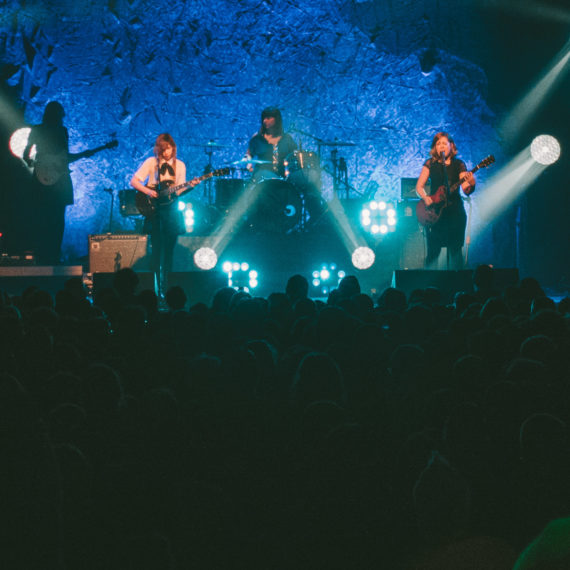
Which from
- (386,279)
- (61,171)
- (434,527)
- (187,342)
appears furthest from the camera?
(61,171)

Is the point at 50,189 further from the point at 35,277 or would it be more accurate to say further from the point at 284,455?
the point at 284,455

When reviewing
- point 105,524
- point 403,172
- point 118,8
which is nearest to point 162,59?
point 118,8

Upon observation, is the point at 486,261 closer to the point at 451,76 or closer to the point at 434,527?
the point at 451,76

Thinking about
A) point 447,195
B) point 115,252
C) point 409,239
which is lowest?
point 115,252

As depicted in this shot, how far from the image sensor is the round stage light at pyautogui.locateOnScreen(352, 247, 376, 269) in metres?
9.37

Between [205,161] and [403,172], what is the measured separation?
3939mm

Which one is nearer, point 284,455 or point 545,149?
point 284,455

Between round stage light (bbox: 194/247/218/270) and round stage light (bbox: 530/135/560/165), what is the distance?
6.31 meters

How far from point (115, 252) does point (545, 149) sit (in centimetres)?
792

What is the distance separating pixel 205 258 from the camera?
923 centimetres

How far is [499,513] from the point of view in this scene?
201 cm

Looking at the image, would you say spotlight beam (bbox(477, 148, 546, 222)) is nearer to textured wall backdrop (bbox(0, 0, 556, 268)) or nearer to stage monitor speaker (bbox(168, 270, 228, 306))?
textured wall backdrop (bbox(0, 0, 556, 268))

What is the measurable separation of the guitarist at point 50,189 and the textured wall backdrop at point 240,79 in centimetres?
66

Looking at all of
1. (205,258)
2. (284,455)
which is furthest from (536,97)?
(284,455)
